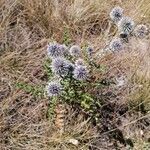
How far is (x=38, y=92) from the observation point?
2477 millimetres

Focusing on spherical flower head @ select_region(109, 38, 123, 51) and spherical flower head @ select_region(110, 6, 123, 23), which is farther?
spherical flower head @ select_region(110, 6, 123, 23)

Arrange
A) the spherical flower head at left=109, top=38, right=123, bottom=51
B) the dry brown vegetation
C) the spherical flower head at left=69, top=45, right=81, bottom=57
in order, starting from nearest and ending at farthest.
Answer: the dry brown vegetation, the spherical flower head at left=69, top=45, right=81, bottom=57, the spherical flower head at left=109, top=38, right=123, bottom=51

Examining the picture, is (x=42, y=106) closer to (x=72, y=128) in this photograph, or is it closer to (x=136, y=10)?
(x=72, y=128)

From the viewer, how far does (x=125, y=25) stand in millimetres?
2803

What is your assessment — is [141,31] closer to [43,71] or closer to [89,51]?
[89,51]

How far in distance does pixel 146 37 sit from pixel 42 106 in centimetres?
97

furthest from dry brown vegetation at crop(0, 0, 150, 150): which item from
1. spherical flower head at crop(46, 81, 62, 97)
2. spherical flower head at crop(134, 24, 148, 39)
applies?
spherical flower head at crop(46, 81, 62, 97)

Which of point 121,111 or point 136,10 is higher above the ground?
point 136,10

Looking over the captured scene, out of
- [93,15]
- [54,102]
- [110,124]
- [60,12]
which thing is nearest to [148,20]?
[93,15]

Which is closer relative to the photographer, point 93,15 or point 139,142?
point 139,142

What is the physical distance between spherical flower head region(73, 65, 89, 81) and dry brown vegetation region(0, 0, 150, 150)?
0.26 m

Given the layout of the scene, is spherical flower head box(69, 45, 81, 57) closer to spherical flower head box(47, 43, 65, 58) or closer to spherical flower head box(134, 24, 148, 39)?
spherical flower head box(47, 43, 65, 58)

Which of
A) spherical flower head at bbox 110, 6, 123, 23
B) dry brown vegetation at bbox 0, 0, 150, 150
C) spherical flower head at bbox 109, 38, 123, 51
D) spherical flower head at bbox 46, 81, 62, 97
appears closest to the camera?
spherical flower head at bbox 46, 81, 62, 97

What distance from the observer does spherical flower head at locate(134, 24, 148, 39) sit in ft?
9.58
